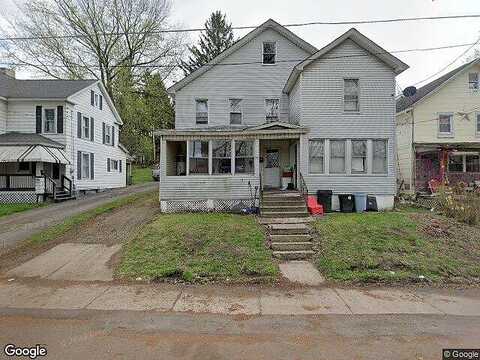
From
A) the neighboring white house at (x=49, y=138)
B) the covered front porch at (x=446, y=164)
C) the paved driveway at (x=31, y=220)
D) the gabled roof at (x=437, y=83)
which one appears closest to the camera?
the paved driveway at (x=31, y=220)

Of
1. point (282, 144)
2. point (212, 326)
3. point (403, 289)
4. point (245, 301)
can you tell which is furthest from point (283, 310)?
point (282, 144)

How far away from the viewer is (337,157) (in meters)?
16.4

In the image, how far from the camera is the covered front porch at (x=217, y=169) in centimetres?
1571

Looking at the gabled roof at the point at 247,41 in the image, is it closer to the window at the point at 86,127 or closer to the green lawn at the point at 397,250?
the window at the point at 86,127

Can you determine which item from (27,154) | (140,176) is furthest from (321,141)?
(140,176)

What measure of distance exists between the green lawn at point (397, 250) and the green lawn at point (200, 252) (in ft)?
5.71

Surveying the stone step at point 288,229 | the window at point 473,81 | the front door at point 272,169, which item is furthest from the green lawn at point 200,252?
the window at point 473,81

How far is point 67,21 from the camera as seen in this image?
34344mm

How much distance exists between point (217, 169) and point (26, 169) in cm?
1264

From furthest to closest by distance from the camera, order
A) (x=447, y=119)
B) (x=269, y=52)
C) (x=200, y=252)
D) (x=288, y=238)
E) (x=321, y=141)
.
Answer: (x=447, y=119) < (x=269, y=52) < (x=321, y=141) < (x=288, y=238) < (x=200, y=252)

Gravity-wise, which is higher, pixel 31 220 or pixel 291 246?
pixel 31 220

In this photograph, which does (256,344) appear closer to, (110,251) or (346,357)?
(346,357)

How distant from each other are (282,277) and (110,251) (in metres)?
5.00

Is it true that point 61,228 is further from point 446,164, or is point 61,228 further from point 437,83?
point 437,83
